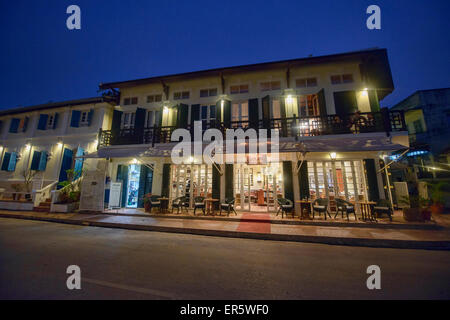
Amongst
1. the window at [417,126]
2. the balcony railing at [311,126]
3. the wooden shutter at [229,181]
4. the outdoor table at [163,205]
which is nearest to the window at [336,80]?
the balcony railing at [311,126]

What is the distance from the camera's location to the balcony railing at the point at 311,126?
7.76 metres

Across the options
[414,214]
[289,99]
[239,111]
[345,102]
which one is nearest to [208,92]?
[239,111]

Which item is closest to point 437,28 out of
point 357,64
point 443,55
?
point 443,55

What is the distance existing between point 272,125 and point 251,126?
1.11 meters

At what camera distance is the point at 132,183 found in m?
10.7

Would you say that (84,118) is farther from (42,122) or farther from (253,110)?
(253,110)

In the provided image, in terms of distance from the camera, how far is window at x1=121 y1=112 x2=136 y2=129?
11039 millimetres

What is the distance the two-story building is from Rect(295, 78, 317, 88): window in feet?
0.17

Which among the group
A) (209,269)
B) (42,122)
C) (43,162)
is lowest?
(209,269)

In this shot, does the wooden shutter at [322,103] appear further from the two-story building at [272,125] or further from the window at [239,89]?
→ the window at [239,89]

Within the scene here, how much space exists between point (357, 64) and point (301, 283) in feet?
37.1

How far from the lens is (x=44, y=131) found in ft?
40.8

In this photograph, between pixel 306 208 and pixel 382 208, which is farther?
pixel 306 208

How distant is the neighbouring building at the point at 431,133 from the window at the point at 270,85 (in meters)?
14.5
